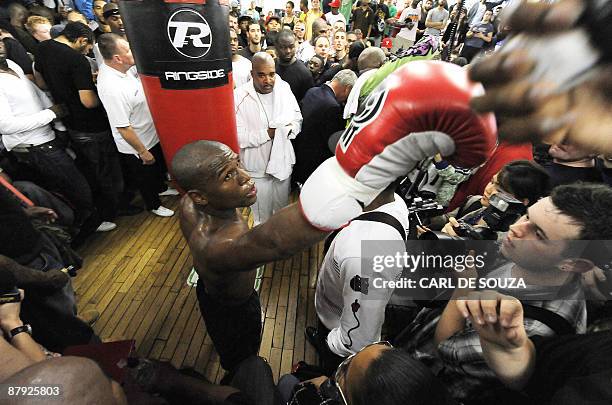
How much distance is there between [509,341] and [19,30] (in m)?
4.75

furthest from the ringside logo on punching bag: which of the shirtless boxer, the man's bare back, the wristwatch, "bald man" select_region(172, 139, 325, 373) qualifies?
the wristwatch

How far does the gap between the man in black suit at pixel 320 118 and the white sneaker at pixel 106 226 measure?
1963 millimetres

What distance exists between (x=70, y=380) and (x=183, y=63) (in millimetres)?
1349

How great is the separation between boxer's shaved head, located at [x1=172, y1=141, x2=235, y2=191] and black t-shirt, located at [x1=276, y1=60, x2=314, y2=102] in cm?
223

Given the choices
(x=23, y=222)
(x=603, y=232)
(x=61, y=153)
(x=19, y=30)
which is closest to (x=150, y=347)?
(x=23, y=222)

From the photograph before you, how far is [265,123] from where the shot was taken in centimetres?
241

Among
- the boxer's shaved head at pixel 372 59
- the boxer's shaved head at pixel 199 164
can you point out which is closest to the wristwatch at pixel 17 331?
the boxer's shaved head at pixel 199 164

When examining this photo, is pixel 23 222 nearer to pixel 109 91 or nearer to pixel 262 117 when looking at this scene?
pixel 109 91

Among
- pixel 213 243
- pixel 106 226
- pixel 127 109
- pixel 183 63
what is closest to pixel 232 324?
pixel 213 243

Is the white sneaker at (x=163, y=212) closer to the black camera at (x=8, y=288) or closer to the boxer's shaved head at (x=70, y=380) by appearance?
the black camera at (x=8, y=288)

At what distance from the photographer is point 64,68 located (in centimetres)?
219

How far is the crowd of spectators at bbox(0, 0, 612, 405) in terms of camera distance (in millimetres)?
788

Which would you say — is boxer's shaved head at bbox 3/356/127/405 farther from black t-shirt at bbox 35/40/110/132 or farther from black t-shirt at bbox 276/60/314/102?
black t-shirt at bbox 276/60/314/102

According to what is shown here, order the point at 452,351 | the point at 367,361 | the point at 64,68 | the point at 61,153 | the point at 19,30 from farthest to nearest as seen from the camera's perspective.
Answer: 1. the point at 19,30
2. the point at 61,153
3. the point at 64,68
4. the point at 452,351
5. the point at 367,361
